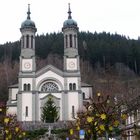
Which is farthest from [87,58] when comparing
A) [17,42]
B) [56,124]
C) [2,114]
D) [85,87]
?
[2,114]

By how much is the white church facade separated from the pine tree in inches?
43.9

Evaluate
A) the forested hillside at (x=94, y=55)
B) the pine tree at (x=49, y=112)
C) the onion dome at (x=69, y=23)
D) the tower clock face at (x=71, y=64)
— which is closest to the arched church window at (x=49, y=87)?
the pine tree at (x=49, y=112)

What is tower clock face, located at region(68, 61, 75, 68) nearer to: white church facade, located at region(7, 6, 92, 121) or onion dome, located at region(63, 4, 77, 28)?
white church facade, located at region(7, 6, 92, 121)

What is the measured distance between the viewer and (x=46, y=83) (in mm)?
76000

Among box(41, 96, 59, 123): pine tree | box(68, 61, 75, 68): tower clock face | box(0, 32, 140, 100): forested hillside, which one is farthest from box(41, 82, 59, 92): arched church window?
box(0, 32, 140, 100): forested hillside

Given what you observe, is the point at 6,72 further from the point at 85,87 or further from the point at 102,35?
the point at 102,35

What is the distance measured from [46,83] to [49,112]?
6480mm

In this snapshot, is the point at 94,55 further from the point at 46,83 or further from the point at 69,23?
the point at 46,83

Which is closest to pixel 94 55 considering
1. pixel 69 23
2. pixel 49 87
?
pixel 69 23

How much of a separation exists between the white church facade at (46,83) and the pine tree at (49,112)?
43.9 inches

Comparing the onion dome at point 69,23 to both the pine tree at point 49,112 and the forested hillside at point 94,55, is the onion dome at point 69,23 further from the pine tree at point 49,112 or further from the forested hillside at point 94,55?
the forested hillside at point 94,55

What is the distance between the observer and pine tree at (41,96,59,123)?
72000 millimetres

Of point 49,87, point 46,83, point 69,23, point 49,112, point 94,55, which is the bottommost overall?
point 49,112

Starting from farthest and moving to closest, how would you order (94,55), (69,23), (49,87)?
(94,55), (69,23), (49,87)
